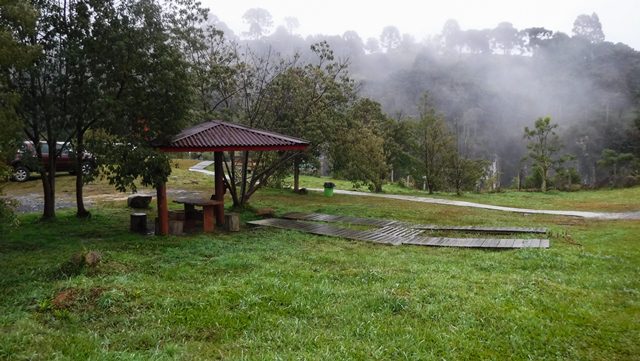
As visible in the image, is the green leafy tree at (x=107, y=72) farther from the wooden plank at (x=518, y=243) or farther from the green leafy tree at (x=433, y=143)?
the green leafy tree at (x=433, y=143)

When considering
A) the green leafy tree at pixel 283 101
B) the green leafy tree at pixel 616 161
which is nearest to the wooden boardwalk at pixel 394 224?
the green leafy tree at pixel 283 101

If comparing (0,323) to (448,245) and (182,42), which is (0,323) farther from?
(182,42)

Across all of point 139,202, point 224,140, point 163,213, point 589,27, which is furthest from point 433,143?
point 589,27

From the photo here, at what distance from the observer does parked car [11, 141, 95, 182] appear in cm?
1087

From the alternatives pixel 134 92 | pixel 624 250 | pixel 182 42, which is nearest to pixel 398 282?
pixel 624 250

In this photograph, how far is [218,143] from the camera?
11.1m

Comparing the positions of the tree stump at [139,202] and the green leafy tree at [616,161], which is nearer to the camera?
the tree stump at [139,202]

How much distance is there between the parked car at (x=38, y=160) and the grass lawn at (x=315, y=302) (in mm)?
1995

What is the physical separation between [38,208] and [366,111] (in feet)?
63.0

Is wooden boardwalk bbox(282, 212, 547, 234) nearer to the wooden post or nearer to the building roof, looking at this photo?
the building roof

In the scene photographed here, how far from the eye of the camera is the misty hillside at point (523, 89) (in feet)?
198

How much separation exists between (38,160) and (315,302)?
894 cm

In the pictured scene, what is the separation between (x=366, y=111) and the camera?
94.8 ft

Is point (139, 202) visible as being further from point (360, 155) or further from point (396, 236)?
point (360, 155)
